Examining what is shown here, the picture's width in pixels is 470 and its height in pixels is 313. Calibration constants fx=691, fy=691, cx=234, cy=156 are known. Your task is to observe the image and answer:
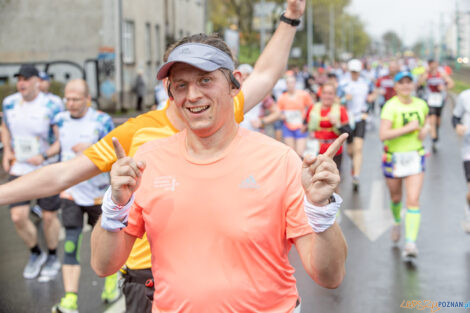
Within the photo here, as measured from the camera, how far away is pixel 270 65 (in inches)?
155

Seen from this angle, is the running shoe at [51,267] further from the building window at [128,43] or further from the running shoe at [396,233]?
the building window at [128,43]

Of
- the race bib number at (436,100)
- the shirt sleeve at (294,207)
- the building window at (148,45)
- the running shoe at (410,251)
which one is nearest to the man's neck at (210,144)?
the shirt sleeve at (294,207)

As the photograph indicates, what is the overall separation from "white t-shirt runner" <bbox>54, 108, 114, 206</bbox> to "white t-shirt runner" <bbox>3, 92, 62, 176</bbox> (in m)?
0.83

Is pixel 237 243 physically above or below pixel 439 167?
above

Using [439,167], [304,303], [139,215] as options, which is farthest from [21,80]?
[439,167]

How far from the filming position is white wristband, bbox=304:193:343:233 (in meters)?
2.25

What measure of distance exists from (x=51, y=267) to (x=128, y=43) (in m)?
27.6

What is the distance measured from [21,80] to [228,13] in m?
61.0

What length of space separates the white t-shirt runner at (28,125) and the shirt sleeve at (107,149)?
14.3 ft

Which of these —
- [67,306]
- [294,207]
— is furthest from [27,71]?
[294,207]

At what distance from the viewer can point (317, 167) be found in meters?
2.20

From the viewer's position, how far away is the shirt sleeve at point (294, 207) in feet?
8.05

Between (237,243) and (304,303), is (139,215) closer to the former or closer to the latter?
(237,243)

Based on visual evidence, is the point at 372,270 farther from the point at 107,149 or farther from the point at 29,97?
the point at 107,149
